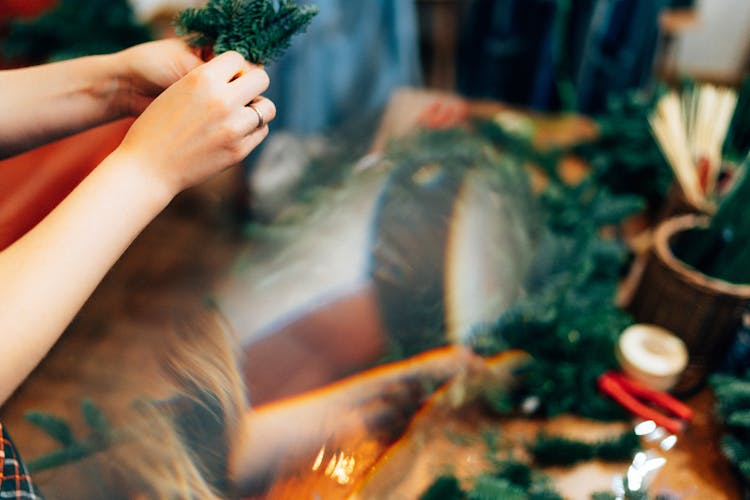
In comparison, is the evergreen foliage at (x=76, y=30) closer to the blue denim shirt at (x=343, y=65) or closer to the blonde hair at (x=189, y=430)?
the blue denim shirt at (x=343, y=65)

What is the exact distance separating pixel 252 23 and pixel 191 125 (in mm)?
93

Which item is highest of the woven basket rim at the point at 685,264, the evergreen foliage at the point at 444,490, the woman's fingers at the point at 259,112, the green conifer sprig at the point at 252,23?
the green conifer sprig at the point at 252,23

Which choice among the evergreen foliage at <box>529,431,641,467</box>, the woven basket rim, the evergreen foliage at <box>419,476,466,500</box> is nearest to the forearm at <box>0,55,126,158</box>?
the evergreen foliage at <box>419,476,466,500</box>

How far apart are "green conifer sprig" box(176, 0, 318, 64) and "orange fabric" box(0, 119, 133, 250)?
10cm

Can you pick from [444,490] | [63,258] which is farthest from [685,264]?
[63,258]

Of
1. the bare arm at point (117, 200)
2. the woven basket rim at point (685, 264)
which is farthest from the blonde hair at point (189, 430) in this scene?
the woven basket rim at point (685, 264)

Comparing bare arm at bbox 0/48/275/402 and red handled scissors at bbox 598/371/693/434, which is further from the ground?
bare arm at bbox 0/48/275/402

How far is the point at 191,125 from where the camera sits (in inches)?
15.2

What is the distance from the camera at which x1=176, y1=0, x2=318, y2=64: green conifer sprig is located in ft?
1.33

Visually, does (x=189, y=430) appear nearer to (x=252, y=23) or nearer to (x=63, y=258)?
(x=63, y=258)

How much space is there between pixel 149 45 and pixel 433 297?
1.29ft

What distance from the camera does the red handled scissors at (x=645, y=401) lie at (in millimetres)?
685

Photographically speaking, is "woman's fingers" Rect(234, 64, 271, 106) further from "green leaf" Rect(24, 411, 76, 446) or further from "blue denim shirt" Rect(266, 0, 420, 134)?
"blue denim shirt" Rect(266, 0, 420, 134)

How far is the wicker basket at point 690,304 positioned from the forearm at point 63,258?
0.67m
